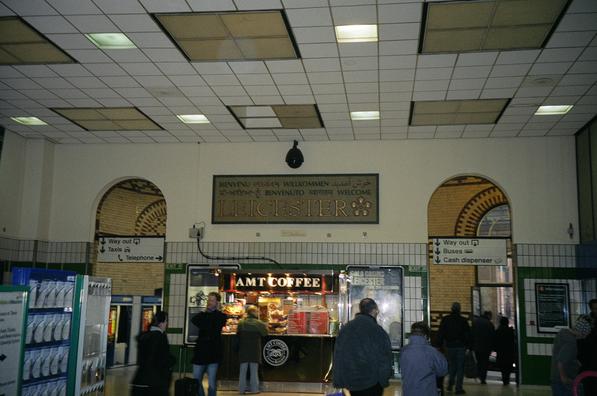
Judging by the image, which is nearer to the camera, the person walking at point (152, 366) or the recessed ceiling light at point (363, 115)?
the person walking at point (152, 366)

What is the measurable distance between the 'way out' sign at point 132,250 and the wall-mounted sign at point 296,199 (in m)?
1.26

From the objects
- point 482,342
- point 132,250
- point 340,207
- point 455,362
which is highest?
point 340,207

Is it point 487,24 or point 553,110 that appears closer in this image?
point 487,24

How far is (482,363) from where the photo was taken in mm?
11898

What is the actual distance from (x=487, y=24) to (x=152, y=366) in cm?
513

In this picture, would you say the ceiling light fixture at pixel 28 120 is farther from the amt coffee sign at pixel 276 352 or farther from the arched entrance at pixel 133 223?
the amt coffee sign at pixel 276 352

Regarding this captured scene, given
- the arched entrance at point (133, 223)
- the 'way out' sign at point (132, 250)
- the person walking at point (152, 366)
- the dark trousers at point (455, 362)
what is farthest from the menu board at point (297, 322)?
the arched entrance at point (133, 223)

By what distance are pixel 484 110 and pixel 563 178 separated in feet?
8.22

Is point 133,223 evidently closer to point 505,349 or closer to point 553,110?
point 505,349

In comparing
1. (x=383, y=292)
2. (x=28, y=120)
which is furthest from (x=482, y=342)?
(x=28, y=120)

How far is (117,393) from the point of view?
9750 mm

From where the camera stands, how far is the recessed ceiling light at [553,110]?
9.77 m

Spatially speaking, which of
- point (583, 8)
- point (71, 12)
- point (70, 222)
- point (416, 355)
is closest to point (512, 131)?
point (583, 8)

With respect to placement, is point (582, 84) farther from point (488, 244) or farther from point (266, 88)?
point (266, 88)
